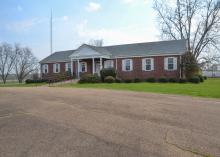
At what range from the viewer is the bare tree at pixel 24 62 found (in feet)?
241

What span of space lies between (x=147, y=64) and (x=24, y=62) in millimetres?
49033

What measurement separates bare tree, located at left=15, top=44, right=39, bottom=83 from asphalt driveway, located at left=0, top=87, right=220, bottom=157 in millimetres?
65494

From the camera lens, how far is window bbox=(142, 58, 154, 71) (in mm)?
34062

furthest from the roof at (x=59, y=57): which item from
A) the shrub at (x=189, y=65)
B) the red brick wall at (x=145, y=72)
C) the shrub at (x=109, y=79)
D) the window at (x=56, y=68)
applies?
the shrub at (x=189, y=65)

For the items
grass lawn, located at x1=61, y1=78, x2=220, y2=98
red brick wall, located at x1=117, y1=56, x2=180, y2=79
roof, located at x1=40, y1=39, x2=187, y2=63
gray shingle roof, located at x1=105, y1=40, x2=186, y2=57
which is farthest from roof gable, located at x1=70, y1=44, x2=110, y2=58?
grass lawn, located at x1=61, y1=78, x2=220, y2=98

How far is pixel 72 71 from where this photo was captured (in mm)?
39219

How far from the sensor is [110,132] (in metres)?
7.30

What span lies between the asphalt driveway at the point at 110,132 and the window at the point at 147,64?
76.6ft

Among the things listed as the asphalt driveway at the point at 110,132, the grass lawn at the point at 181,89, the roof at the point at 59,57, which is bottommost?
Result: the asphalt driveway at the point at 110,132

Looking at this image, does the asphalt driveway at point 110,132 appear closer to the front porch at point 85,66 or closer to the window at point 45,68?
the front porch at point 85,66

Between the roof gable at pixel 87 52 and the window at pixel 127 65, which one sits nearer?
the window at pixel 127 65

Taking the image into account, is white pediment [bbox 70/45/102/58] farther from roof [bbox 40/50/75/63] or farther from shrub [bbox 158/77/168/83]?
shrub [bbox 158/77/168/83]

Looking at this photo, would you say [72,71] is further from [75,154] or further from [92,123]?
[75,154]

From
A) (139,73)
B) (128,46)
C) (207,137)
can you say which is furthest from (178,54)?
(207,137)
